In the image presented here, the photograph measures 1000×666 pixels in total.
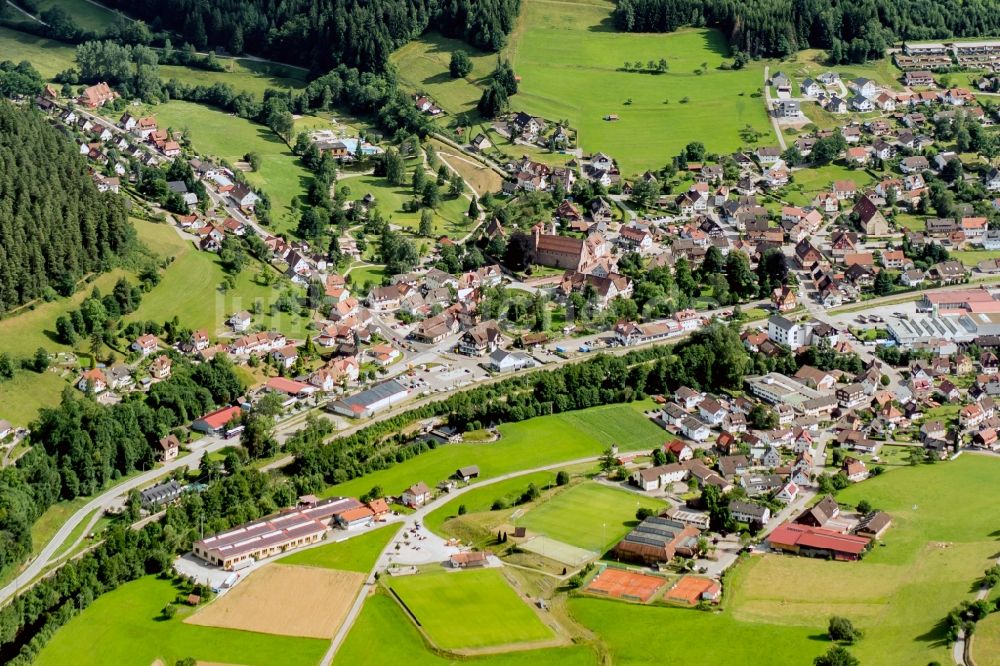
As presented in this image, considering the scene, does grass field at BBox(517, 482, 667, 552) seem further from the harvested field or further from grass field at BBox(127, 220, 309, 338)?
grass field at BBox(127, 220, 309, 338)

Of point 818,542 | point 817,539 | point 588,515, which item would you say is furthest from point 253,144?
point 818,542

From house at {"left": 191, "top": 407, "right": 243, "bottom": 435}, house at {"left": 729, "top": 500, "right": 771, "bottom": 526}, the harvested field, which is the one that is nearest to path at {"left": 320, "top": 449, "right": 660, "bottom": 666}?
the harvested field

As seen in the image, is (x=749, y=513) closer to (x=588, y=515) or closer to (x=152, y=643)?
(x=588, y=515)

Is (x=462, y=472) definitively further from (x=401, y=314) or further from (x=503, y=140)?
(x=503, y=140)

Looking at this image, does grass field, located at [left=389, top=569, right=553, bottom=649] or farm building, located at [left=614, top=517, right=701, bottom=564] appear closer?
grass field, located at [left=389, top=569, right=553, bottom=649]

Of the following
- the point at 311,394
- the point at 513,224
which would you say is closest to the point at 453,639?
the point at 311,394
